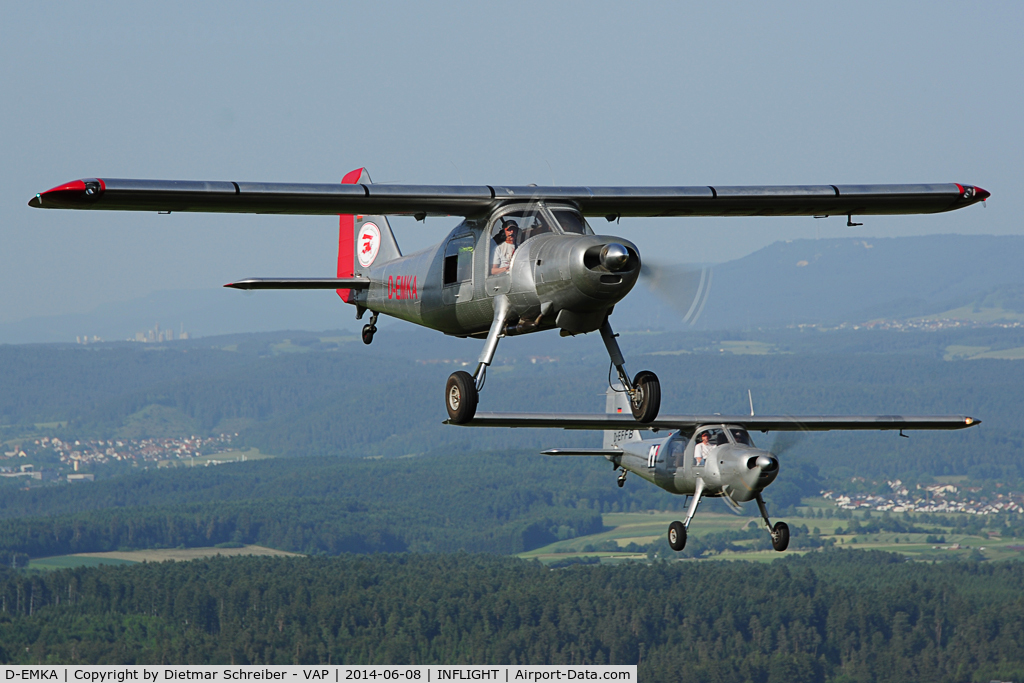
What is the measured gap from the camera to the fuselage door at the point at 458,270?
21.5 meters

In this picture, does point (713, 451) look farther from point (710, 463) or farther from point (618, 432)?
point (618, 432)

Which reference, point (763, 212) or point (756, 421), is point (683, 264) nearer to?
point (763, 212)

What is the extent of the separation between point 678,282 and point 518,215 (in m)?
2.96

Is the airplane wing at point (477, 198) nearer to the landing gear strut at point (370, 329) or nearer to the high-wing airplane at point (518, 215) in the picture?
the high-wing airplane at point (518, 215)

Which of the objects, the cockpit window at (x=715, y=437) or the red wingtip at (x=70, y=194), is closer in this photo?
the red wingtip at (x=70, y=194)

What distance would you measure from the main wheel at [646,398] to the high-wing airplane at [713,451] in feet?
59.9

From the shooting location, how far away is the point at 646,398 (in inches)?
787

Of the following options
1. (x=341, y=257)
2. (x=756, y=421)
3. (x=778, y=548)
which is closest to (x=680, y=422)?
(x=756, y=421)

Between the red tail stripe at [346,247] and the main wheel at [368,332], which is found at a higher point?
the red tail stripe at [346,247]

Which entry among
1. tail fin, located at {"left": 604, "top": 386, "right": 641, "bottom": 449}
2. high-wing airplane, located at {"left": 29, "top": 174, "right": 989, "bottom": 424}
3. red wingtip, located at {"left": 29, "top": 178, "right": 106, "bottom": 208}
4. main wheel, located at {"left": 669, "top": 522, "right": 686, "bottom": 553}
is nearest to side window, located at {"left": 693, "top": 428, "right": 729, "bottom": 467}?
main wheel, located at {"left": 669, "top": 522, "right": 686, "bottom": 553}

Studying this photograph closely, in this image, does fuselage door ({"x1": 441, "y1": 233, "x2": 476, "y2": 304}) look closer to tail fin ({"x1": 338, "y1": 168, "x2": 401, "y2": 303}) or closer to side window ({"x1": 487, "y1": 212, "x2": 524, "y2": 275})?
side window ({"x1": 487, "y1": 212, "x2": 524, "y2": 275})

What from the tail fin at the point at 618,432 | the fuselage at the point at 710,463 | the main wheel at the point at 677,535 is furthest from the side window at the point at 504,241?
the tail fin at the point at 618,432

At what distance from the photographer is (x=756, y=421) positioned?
59406 millimetres

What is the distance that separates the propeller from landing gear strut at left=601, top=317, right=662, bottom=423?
1.08 m
